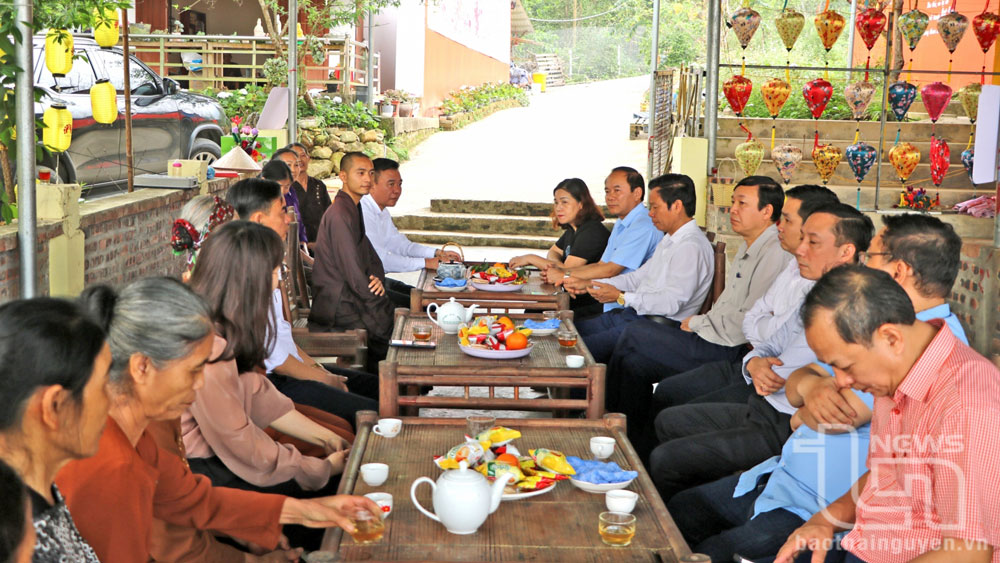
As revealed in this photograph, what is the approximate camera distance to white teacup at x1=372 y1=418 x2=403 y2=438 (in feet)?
8.61

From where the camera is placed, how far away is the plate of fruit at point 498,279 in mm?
4746

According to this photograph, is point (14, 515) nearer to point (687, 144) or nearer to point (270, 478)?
point (270, 478)

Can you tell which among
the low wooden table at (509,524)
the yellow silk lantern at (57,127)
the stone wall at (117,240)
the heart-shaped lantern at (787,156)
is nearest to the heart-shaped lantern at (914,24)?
the heart-shaped lantern at (787,156)

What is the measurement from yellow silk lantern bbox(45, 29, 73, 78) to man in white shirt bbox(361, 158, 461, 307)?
1.68 m

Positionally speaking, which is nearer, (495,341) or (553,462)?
(553,462)

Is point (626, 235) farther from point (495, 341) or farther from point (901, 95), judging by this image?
point (901, 95)

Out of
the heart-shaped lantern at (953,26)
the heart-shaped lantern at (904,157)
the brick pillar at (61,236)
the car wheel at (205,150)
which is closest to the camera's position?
the brick pillar at (61,236)

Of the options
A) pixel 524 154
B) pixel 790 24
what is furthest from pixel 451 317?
pixel 524 154

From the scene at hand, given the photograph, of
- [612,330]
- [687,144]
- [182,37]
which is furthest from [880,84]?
[182,37]

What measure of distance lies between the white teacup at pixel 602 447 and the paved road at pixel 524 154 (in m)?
9.18

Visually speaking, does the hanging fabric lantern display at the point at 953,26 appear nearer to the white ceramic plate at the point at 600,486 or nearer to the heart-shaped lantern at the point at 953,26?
the heart-shaped lantern at the point at 953,26

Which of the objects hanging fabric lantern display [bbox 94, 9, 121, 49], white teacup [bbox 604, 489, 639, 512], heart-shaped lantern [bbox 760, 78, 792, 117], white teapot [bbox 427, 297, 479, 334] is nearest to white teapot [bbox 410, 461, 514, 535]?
white teacup [bbox 604, 489, 639, 512]

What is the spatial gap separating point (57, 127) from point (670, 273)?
3.07 meters

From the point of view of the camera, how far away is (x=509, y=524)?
2057mm
